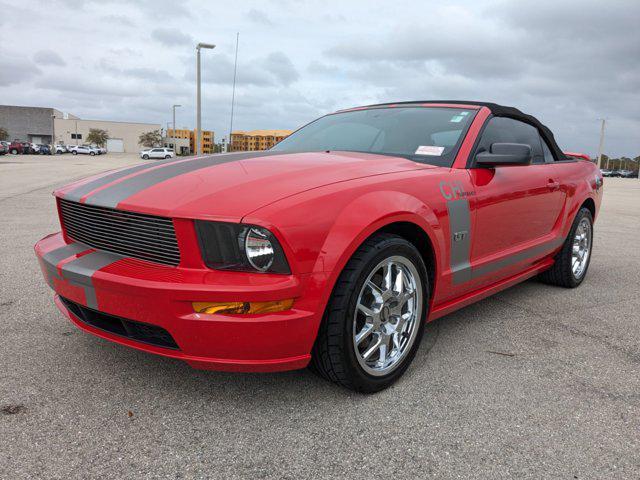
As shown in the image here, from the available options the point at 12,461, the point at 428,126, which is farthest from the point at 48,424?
the point at 428,126

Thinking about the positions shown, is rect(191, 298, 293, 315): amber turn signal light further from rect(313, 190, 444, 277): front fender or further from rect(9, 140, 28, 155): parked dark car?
rect(9, 140, 28, 155): parked dark car

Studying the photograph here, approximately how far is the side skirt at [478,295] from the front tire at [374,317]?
22cm

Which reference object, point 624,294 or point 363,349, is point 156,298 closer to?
point 363,349

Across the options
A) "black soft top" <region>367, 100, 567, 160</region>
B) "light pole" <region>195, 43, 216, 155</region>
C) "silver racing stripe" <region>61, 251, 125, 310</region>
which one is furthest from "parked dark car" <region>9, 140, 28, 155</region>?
"silver racing stripe" <region>61, 251, 125, 310</region>

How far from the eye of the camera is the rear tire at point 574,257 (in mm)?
3982

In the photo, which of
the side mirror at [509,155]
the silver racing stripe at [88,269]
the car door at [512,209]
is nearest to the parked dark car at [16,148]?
the silver racing stripe at [88,269]

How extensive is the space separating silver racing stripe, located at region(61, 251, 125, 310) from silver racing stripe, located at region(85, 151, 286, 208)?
0.22m

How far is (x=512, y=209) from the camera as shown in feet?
9.97

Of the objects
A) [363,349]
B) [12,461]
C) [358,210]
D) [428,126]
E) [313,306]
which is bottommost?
[12,461]

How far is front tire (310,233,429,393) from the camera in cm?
203

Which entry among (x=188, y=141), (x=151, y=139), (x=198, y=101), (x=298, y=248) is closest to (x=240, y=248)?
(x=298, y=248)

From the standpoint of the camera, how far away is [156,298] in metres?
1.84

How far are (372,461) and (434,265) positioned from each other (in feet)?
3.43

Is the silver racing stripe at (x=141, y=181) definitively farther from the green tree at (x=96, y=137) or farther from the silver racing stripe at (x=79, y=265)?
the green tree at (x=96, y=137)
